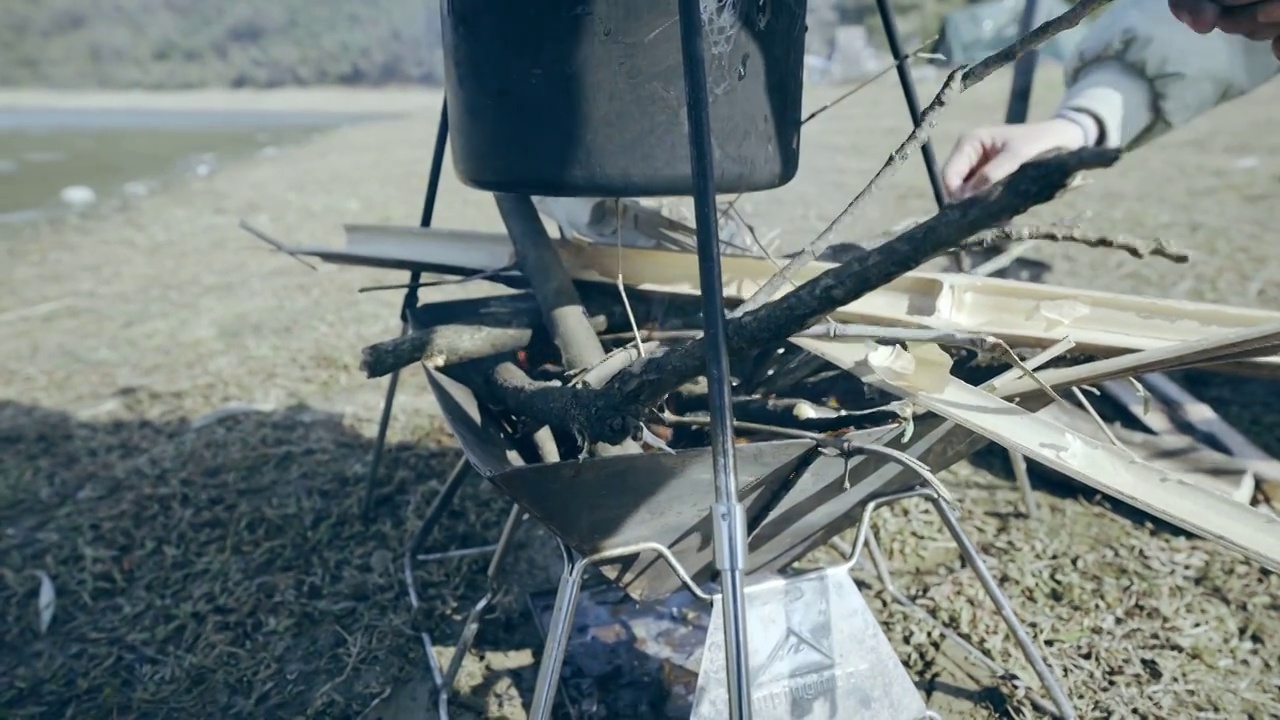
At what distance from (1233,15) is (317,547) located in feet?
8.08

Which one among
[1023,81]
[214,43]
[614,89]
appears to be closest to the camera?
[614,89]

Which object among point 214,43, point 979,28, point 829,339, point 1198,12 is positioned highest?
point 979,28

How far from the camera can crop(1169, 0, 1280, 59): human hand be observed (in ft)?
5.15

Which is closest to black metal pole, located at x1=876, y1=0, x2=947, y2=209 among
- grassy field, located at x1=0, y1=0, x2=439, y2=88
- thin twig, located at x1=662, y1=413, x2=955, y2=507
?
thin twig, located at x1=662, y1=413, x2=955, y2=507

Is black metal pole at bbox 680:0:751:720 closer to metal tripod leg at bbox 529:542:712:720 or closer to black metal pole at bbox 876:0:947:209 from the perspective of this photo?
metal tripod leg at bbox 529:542:712:720

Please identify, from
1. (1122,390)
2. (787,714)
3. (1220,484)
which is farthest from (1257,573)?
(787,714)

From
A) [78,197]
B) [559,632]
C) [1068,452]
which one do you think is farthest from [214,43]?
[1068,452]

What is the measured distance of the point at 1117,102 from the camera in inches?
87.4

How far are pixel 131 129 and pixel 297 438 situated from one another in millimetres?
16816

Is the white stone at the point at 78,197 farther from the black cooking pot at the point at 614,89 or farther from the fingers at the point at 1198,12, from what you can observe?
the fingers at the point at 1198,12

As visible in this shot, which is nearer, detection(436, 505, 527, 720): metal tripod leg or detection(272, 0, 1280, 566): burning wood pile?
detection(272, 0, 1280, 566): burning wood pile

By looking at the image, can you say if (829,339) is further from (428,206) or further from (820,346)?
(428,206)

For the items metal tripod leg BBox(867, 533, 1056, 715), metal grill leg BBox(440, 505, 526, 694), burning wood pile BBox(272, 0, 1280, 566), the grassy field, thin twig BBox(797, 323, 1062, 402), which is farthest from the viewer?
the grassy field

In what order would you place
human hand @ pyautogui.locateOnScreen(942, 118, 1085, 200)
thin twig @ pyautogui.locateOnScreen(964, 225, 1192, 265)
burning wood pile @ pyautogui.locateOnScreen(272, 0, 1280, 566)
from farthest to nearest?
human hand @ pyautogui.locateOnScreen(942, 118, 1085, 200) < burning wood pile @ pyautogui.locateOnScreen(272, 0, 1280, 566) < thin twig @ pyautogui.locateOnScreen(964, 225, 1192, 265)
